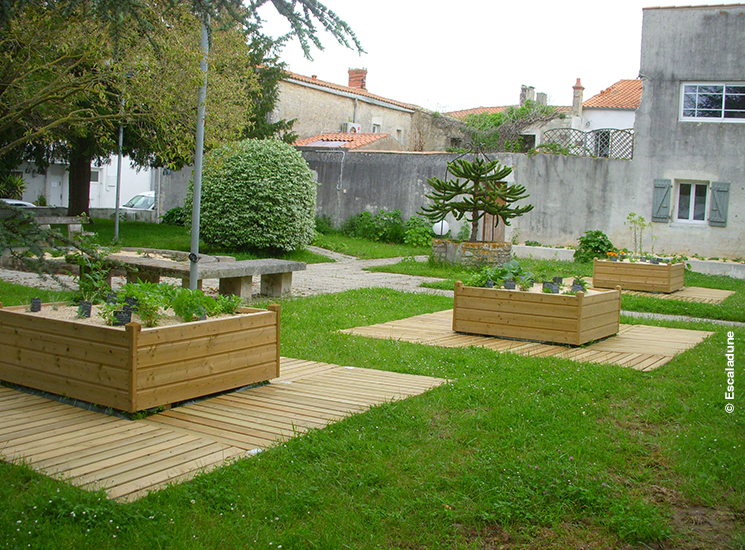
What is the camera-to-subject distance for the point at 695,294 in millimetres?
13812

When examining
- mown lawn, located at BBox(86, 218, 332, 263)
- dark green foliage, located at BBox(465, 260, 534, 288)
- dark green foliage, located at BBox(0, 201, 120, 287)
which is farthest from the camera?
mown lawn, located at BBox(86, 218, 332, 263)

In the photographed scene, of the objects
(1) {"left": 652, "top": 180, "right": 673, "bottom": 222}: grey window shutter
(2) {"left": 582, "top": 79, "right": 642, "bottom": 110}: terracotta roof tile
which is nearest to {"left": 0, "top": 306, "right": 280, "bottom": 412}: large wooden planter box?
(1) {"left": 652, "top": 180, "right": 673, "bottom": 222}: grey window shutter

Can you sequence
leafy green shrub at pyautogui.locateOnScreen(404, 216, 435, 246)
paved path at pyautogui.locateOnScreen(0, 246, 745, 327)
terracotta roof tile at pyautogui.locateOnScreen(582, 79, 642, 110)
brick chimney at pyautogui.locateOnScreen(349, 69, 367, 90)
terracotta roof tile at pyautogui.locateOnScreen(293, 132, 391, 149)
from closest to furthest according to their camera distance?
paved path at pyautogui.locateOnScreen(0, 246, 745, 327)
leafy green shrub at pyautogui.locateOnScreen(404, 216, 435, 246)
terracotta roof tile at pyautogui.locateOnScreen(293, 132, 391, 149)
brick chimney at pyautogui.locateOnScreen(349, 69, 367, 90)
terracotta roof tile at pyautogui.locateOnScreen(582, 79, 642, 110)

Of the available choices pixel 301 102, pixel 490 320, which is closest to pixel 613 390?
pixel 490 320

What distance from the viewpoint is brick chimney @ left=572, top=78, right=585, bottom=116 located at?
35.6 m

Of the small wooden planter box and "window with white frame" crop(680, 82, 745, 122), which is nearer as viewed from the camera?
the small wooden planter box

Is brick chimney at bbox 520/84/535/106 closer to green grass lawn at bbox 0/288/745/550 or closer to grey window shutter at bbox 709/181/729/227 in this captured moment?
grey window shutter at bbox 709/181/729/227

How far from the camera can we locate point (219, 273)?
9.62 metres

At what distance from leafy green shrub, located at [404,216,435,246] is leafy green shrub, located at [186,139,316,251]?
6.38 meters

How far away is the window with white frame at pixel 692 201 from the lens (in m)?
20.8

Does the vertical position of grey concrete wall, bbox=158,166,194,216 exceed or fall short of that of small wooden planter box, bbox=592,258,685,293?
it exceeds it

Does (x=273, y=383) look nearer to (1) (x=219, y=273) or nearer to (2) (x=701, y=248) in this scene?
(1) (x=219, y=273)

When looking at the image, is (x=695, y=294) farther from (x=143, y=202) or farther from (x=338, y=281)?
(x=143, y=202)

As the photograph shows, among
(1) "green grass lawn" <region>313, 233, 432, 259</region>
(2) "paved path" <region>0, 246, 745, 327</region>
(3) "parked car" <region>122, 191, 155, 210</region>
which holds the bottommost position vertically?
(2) "paved path" <region>0, 246, 745, 327</region>
